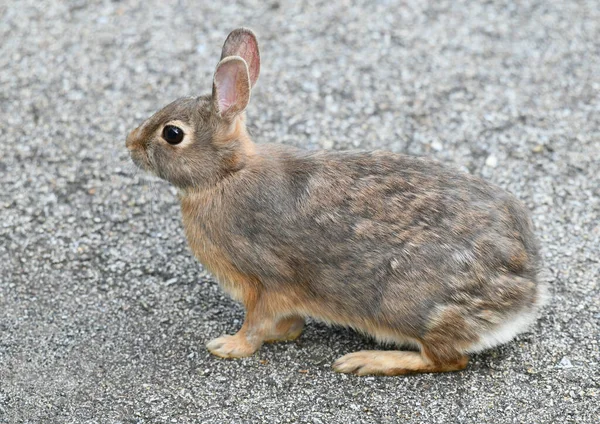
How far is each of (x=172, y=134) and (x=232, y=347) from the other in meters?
1.42

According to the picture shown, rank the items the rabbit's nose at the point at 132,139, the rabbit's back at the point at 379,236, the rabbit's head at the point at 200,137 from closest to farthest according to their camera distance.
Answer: the rabbit's back at the point at 379,236
the rabbit's head at the point at 200,137
the rabbit's nose at the point at 132,139

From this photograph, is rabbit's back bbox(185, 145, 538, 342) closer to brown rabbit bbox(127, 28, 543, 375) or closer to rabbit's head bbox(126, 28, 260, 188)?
brown rabbit bbox(127, 28, 543, 375)

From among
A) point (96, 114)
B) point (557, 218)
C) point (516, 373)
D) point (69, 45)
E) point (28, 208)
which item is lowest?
point (516, 373)

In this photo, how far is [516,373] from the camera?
18.5 ft

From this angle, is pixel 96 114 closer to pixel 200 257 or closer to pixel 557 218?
pixel 200 257

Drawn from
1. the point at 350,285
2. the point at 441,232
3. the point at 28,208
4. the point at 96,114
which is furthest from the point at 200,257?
the point at 96,114

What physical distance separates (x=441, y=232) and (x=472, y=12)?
488cm

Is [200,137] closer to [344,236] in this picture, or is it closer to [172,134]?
[172,134]

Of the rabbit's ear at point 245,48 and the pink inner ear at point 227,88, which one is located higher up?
the rabbit's ear at point 245,48

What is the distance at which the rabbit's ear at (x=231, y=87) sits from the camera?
18.1 ft

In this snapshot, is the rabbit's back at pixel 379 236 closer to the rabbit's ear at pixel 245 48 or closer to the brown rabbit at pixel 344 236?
the brown rabbit at pixel 344 236

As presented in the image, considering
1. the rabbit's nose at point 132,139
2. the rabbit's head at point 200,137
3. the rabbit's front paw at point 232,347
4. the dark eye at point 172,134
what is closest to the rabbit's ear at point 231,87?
the rabbit's head at point 200,137

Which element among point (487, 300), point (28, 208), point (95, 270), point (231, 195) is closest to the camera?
point (487, 300)

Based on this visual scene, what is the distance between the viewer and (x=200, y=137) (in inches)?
223
